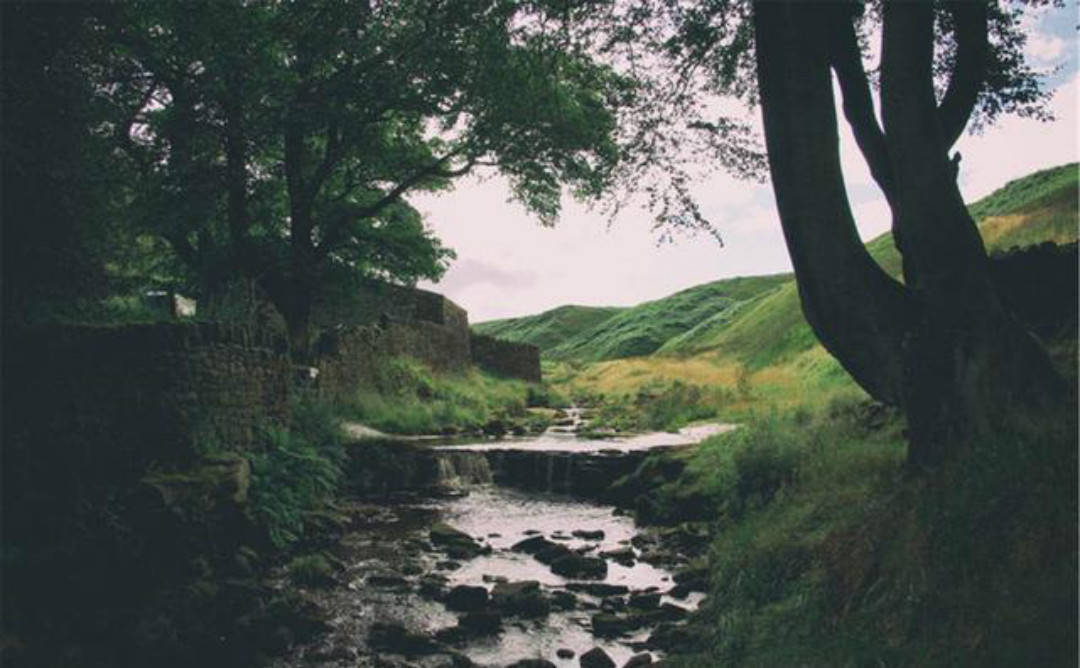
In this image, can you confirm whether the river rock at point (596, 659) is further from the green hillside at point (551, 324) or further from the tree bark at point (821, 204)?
the green hillside at point (551, 324)

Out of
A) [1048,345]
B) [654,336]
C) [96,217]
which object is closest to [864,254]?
[1048,345]

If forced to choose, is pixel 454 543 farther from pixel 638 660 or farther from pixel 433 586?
pixel 638 660

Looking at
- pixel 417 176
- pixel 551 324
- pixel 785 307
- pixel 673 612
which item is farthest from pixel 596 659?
pixel 551 324

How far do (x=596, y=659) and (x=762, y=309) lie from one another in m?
46.9

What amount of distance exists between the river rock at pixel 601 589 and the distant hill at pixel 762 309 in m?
8.55

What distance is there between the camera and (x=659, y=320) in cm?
8812

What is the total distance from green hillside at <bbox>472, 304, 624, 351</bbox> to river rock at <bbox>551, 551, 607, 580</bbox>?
9937 centimetres

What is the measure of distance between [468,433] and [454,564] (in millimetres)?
12512

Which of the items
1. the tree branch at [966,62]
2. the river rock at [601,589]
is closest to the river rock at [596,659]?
the river rock at [601,589]

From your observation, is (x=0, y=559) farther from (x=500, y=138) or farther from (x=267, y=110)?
(x=500, y=138)

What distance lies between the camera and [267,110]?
615 inches

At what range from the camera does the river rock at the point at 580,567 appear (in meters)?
9.27

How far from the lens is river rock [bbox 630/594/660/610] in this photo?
7914 mm

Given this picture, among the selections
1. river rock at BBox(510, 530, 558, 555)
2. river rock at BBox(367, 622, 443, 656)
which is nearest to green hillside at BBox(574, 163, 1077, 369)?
river rock at BBox(510, 530, 558, 555)
